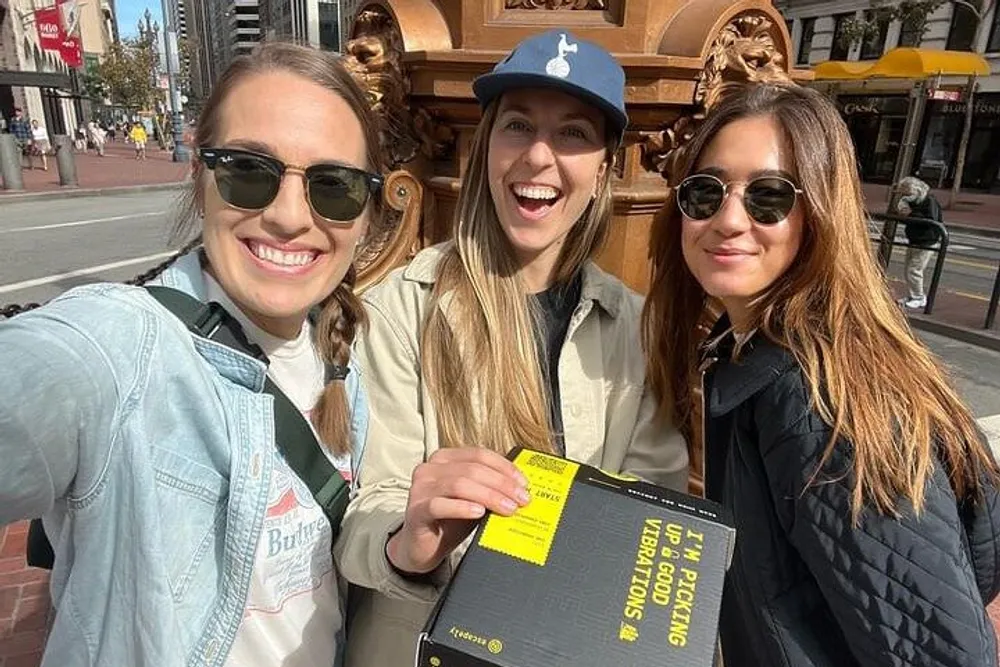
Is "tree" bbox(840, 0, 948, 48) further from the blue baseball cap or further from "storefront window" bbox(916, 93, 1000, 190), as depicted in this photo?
the blue baseball cap

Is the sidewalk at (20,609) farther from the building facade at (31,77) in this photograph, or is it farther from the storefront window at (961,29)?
the storefront window at (961,29)

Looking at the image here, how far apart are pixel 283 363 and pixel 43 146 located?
2864 cm

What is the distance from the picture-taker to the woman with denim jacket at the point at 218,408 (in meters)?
1.00

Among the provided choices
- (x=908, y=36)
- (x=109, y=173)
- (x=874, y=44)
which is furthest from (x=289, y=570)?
(x=874, y=44)

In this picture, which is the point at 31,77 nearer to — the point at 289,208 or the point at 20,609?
the point at 20,609

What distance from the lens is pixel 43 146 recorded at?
24.3 m

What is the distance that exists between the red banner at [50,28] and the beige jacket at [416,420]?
3114cm

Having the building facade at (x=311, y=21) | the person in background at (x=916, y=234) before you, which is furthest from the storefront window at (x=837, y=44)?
the person in background at (x=916, y=234)

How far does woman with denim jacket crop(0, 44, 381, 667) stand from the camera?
1.00 m

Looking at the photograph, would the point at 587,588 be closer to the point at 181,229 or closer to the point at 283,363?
the point at 283,363

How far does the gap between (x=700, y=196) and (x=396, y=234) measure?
129cm

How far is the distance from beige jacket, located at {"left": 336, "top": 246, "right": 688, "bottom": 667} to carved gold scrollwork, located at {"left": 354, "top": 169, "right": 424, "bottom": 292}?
0.64 metres

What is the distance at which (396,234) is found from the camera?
2.59 metres

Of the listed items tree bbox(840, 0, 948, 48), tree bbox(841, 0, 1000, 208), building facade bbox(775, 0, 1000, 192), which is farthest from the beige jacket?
tree bbox(840, 0, 948, 48)
